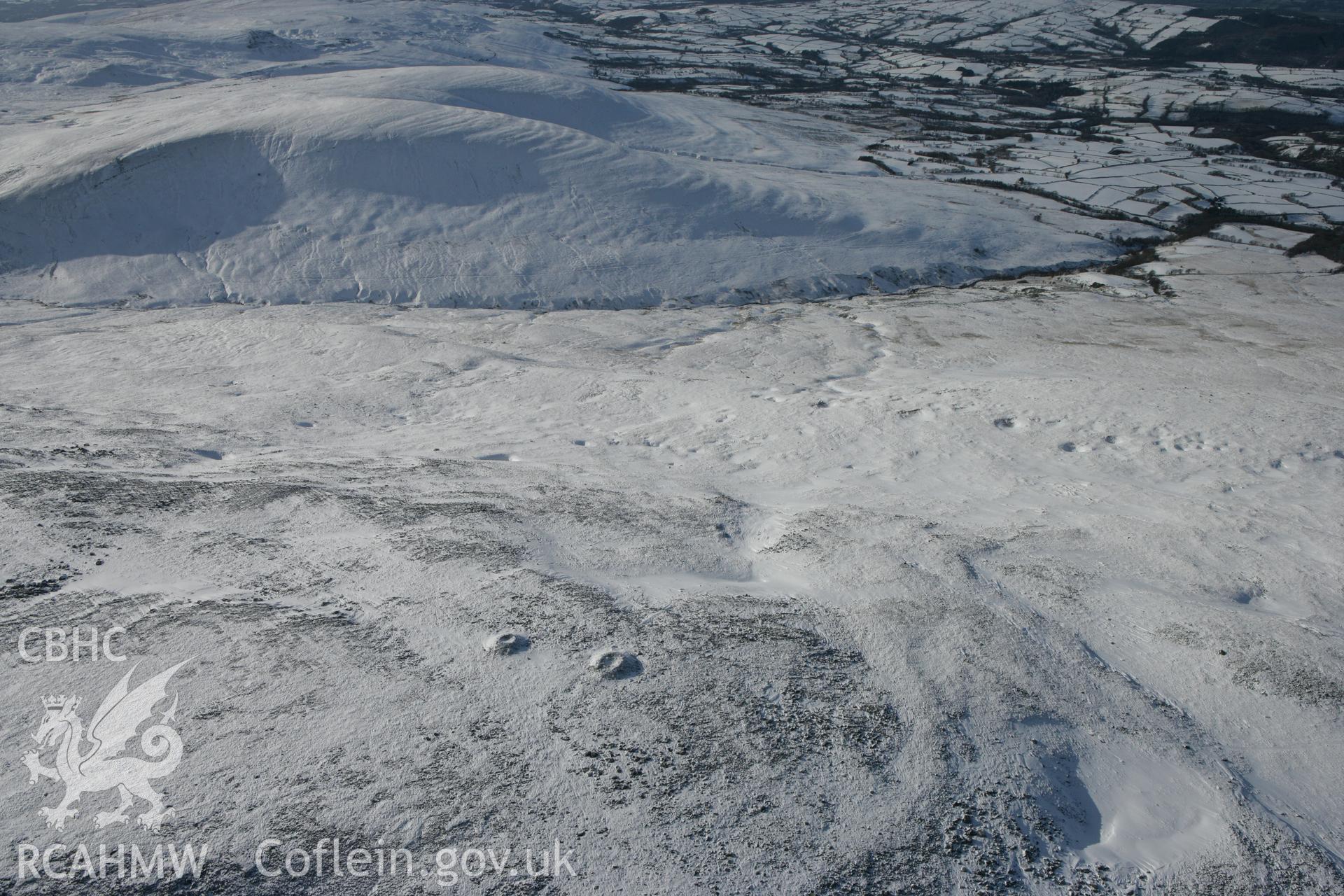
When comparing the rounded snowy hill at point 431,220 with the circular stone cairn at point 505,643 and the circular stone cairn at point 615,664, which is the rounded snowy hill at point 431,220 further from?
the circular stone cairn at point 615,664

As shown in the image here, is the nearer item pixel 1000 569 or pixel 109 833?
A: pixel 109 833

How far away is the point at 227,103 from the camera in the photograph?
12375 millimetres

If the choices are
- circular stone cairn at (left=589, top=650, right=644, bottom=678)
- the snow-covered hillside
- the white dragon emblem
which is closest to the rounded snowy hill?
the snow-covered hillside

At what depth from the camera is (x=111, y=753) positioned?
201cm

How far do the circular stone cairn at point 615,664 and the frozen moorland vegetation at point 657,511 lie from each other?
1 cm

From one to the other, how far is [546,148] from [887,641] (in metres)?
10.5

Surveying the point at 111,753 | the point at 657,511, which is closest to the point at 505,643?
the point at 111,753

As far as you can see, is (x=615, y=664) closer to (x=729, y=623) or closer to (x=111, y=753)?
(x=729, y=623)

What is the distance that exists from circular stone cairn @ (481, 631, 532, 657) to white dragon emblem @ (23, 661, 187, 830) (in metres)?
0.86

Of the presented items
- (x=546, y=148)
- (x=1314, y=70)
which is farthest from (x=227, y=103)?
(x=1314, y=70)

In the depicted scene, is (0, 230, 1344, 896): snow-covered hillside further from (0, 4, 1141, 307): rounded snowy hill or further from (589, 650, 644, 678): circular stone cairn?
(0, 4, 1141, 307): rounded snowy hill

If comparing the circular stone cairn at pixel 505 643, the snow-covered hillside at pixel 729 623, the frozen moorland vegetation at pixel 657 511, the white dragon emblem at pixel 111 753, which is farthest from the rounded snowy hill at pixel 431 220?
the white dragon emblem at pixel 111 753

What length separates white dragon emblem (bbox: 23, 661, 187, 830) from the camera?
1897mm

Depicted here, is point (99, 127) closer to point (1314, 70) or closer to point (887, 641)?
point (887, 641)
